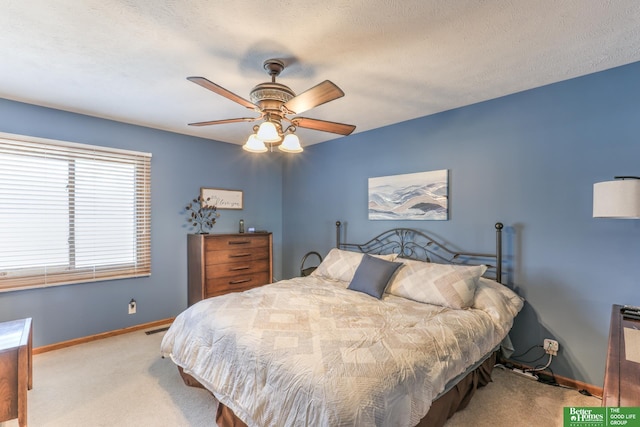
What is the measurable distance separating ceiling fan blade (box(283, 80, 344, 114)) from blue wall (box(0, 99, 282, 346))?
2527mm

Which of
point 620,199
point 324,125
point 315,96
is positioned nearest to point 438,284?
point 620,199

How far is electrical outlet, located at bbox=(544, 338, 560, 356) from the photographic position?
96.0 inches

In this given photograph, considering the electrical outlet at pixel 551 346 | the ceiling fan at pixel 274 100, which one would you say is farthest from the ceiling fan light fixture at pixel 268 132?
the electrical outlet at pixel 551 346

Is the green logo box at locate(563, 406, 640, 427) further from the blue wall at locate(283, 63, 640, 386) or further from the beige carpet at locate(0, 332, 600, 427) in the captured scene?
the blue wall at locate(283, 63, 640, 386)

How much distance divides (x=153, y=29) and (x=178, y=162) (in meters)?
2.35

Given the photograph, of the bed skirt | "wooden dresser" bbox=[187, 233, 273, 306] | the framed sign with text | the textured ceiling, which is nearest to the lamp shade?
the textured ceiling

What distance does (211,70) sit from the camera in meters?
2.24

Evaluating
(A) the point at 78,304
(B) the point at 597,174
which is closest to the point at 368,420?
(B) the point at 597,174

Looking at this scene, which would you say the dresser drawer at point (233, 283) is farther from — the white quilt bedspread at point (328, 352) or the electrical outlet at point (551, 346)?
the electrical outlet at point (551, 346)

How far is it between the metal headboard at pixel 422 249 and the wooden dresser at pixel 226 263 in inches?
49.0

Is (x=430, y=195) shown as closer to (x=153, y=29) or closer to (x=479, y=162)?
(x=479, y=162)

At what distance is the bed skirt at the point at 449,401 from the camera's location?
171 cm

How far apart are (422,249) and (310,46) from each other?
7.80ft

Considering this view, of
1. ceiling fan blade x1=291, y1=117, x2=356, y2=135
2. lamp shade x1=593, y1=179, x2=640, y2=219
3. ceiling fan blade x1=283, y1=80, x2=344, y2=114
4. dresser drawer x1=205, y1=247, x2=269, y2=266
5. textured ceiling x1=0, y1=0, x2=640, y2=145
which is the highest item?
textured ceiling x1=0, y1=0, x2=640, y2=145
